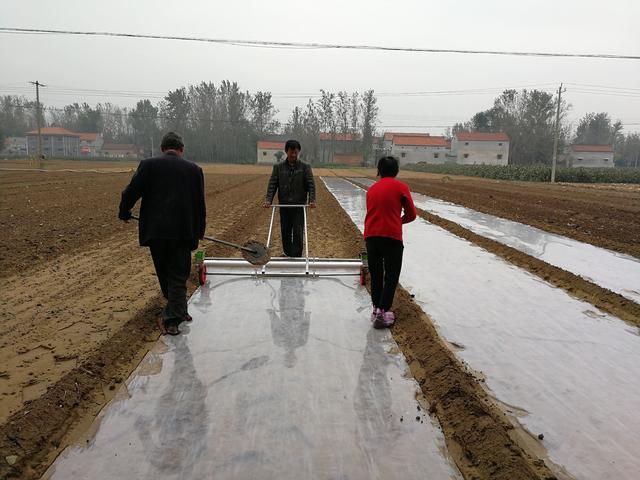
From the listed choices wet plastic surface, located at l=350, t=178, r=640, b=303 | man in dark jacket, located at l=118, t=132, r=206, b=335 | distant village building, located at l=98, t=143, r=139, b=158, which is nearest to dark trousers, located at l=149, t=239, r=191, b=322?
man in dark jacket, located at l=118, t=132, r=206, b=335

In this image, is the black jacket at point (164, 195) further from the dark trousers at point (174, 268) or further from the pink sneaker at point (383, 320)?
the pink sneaker at point (383, 320)

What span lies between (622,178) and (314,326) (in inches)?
1897

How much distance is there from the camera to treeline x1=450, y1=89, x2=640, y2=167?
2874 inches

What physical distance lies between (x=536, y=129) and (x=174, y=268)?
265 feet

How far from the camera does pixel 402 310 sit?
531cm

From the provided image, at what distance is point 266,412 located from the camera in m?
3.08

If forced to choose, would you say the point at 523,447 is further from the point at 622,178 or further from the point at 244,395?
the point at 622,178

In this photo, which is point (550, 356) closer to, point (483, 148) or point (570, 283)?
point (570, 283)

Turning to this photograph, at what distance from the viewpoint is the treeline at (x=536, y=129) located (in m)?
73.0

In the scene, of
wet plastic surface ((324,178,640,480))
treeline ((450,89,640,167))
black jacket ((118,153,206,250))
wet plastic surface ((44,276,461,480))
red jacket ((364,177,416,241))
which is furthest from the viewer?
treeline ((450,89,640,167))

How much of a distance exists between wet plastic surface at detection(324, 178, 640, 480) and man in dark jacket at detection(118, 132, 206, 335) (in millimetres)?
2604

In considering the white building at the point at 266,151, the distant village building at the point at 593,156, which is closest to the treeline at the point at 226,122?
the white building at the point at 266,151

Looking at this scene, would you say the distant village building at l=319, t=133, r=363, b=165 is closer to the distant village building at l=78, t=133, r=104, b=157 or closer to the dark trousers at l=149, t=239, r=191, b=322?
the distant village building at l=78, t=133, r=104, b=157

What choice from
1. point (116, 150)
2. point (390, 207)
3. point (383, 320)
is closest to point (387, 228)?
point (390, 207)
